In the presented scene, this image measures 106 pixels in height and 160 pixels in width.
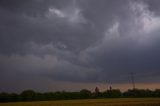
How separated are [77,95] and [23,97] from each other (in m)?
12.5

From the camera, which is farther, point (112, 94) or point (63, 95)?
point (112, 94)

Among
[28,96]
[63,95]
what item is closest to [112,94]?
[63,95]

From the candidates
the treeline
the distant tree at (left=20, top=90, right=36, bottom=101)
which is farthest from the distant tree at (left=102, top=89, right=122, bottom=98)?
the distant tree at (left=20, top=90, right=36, bottom=101)

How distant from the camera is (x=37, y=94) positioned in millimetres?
72688

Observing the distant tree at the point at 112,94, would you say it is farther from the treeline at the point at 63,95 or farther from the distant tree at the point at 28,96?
the distant tree at the point at 28,96

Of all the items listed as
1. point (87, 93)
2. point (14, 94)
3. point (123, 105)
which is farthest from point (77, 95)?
point (123, 105)

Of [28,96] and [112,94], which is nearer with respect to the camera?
[28,96]

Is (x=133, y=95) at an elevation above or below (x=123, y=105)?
above

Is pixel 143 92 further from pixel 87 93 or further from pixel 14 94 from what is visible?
pixel 14 94

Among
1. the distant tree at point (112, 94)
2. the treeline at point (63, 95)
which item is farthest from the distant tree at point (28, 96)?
the distant tree at point (112, 94)

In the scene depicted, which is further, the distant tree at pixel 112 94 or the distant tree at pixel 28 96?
the distant tree at pixel 112 94

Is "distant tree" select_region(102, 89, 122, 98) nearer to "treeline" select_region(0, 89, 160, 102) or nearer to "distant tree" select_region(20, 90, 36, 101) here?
"treeline" select_region(0, 89, 160, 102)

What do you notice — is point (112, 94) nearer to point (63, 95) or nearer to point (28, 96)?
point (63, 95)

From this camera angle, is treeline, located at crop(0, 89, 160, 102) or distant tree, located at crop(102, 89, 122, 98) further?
distant tree, located at crop(102, 89, 122, 98)
